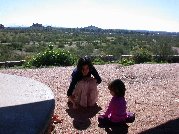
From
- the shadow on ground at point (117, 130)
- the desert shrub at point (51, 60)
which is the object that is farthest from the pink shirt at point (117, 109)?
the desert shrub at point (51, 60)

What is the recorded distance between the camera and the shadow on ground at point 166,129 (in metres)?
5.63

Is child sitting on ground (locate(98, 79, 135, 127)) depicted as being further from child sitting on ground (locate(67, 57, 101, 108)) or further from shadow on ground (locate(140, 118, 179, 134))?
child sitting on ground (locate(67, 57, 101, 108))

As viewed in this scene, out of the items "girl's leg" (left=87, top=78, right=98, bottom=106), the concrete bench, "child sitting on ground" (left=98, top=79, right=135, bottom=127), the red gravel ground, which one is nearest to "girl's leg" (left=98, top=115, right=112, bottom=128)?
"child sitting on ground" (left=98, top=79, right=135, bottom=127)

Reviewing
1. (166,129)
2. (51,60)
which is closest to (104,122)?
(166,129)

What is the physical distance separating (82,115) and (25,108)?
2.14m

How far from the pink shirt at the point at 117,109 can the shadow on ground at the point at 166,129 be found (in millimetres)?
453

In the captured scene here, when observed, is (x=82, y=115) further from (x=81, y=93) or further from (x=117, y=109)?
(x=117, y=109)

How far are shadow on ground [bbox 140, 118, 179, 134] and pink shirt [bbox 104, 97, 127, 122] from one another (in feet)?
1.49

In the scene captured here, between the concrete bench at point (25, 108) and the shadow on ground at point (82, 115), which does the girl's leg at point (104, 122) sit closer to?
the shadow on ground at point (82, 115)

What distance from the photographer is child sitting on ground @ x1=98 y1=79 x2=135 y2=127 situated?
5.78 m

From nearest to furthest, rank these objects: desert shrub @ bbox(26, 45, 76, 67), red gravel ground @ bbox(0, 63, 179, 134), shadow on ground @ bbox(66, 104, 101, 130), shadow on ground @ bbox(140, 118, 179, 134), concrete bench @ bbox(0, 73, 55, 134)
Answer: concrete bench @ bbox(0, 73, 55, 134)
shadow on ground @ bbox(140, 118, 179, 134)
red gravel ground @ bbox(0, 63, 179, 134)
shadow on ground @ bbox(66, 104, 101, 130)
desert shrub @ bbox(26, 45, 76, 67)

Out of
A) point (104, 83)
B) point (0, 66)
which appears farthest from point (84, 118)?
point (0, 66)

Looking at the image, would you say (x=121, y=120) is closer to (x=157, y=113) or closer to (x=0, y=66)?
(x=157, y=113)

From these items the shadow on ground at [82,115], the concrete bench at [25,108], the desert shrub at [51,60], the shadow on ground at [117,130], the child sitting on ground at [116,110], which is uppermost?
the concrete bench at [25,108]
